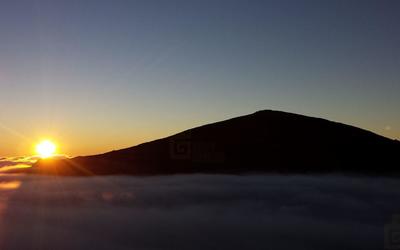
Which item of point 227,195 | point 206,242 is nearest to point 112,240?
point 206,242

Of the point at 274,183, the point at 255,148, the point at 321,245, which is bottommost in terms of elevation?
the point at 321,245

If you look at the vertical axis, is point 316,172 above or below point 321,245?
above

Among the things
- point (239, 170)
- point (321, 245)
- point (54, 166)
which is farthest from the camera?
point (54, 166)

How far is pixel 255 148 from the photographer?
160 meters

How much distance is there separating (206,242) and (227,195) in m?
58.8

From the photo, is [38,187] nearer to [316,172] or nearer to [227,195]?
[227,195]

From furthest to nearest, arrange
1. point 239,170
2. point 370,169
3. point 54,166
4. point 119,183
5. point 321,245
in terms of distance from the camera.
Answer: point 54,166 < point 119,183 < point 239,170 < point 370,169 < point 321,245

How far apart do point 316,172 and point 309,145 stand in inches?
467

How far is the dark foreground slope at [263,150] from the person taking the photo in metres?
150

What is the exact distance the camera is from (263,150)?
159375mm

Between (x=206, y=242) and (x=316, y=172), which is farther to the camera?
(x=316, y=172)

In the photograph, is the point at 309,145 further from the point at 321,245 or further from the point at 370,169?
the point at 321,245

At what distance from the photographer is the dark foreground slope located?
149625mm

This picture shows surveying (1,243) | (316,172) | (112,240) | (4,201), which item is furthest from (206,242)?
(4,201)
